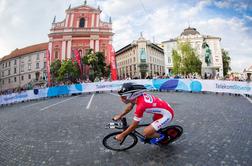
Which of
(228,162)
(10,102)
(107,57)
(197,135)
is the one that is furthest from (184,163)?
(107,57)

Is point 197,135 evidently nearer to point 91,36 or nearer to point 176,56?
point 176,56

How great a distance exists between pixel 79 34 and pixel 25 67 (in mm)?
28230

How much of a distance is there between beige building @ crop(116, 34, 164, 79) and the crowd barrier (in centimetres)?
4508

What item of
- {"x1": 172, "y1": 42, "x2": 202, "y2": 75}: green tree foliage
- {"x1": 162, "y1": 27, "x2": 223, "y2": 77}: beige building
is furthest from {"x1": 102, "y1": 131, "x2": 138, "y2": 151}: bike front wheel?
{"x1": 162, "y1": 27, "x2": 223, "y2": 77}: beige building

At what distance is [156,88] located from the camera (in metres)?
18.6

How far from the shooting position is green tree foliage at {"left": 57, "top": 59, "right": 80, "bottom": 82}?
133 ft

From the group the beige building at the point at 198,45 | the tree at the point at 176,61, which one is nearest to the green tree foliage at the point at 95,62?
the tree at the point at 176,61

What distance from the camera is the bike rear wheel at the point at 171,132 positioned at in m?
3.68

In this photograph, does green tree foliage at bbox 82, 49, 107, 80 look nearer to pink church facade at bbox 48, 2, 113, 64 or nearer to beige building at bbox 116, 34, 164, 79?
pink church facade at bbox 48, 2, 113, 64

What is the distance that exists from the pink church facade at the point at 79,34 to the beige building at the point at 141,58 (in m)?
18.9

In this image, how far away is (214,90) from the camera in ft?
48.5

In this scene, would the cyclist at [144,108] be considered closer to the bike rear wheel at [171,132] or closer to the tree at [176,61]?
the bike rear wheel at [171,132]

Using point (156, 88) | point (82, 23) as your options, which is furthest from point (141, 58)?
point (156, 88)

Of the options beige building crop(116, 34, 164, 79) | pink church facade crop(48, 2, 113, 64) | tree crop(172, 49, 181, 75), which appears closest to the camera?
tree crop(172, 49, 181, 75)
